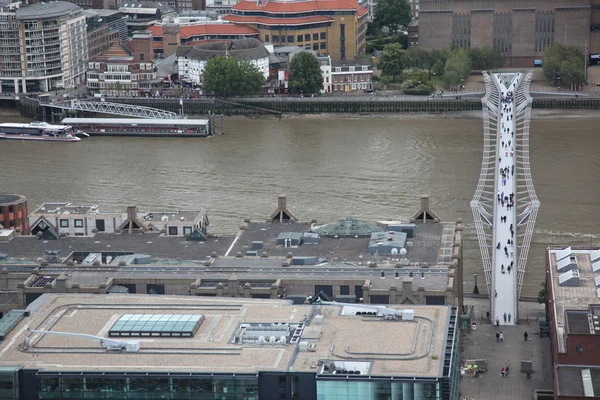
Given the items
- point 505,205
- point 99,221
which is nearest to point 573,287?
point 505,205

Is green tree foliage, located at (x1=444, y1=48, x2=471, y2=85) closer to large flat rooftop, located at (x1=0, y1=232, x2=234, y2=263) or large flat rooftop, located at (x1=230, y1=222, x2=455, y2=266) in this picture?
large flat rooftop, located at (x1=230, y1=222, x2=455, y2=266)

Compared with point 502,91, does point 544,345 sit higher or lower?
lower

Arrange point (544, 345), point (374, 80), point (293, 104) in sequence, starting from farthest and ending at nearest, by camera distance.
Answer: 1. point (374, 80)
2. point (293, 104)
3. point (544, 345)

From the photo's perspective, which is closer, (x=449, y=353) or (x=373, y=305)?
(x=449, y=353)

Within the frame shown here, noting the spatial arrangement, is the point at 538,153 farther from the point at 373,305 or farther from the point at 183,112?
the point at 373,305

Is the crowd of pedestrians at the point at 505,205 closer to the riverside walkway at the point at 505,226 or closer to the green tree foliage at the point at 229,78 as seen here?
the riverside walkway at the point at 505,226

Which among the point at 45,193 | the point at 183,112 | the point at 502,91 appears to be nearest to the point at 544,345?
the point at 502,91
